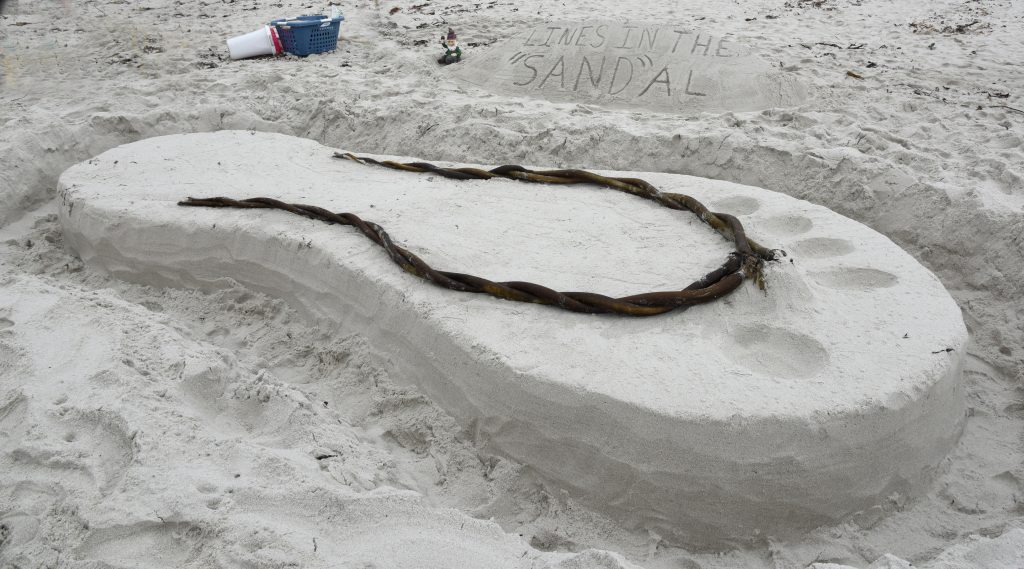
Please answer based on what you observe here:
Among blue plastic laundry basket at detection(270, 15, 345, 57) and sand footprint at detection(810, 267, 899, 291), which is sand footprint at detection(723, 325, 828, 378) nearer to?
sand footprint at detection(810, 267, 899, 291)

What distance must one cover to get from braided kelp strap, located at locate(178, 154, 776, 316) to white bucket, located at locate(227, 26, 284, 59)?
3.17 metres

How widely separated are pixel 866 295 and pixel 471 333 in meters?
1.30

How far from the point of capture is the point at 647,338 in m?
1.99

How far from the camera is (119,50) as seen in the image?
228 inches

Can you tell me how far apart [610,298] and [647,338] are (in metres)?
0.18

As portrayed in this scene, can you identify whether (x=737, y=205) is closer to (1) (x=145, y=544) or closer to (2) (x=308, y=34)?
(1) (x=145, y=544)

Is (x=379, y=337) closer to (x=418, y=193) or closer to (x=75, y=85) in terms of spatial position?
(x=418, y=193)

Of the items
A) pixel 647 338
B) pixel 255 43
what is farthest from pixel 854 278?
pixel 255 43

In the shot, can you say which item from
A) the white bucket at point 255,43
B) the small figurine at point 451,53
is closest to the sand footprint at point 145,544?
the small figurine at point 451,53

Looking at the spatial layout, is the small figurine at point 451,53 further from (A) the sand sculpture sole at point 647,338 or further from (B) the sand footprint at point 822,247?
(B) the sand footprint at point 822,247

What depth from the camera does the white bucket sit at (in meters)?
5.56

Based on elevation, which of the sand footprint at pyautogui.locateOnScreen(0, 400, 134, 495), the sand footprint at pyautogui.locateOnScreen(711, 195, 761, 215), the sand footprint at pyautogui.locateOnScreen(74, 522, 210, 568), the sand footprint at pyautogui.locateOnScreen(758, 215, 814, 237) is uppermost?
the sand footprint at pyautogui.locateOnScreen(758, 215, 814, 237)

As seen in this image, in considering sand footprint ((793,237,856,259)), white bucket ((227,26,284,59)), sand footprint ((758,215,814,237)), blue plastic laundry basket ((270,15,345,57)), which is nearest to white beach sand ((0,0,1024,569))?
blue plastic laundry basket ((270,15,345,57))

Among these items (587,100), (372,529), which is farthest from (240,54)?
(372,529)
